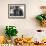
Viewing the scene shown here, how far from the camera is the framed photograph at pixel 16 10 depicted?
3529 mm

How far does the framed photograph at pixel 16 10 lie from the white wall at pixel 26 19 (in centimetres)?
6

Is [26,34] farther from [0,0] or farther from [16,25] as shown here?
[0,0]

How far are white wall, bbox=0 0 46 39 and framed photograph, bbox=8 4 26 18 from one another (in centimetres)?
6

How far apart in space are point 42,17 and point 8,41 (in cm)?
83

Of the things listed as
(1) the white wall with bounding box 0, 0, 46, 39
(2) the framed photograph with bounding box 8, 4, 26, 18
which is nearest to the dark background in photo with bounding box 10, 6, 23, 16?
(2) the framed photograph with bounding box 8, 4, 26, 18

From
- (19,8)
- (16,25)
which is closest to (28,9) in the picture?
(19,8)

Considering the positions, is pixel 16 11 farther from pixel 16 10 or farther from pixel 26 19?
pixel 26 19

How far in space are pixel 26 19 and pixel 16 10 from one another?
0.91 feet

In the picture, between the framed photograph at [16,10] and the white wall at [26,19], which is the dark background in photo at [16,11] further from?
the white wall at [26,19]

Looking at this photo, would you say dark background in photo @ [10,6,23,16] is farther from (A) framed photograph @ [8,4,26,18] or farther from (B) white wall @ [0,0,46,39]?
(B) white wall @ [0,0,46,39]

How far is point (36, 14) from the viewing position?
11.6 feet

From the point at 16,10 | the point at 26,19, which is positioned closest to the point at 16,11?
the point at 16,10

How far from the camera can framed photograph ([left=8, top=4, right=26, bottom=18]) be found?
3529 mm

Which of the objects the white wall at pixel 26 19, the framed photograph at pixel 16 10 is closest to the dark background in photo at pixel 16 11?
the framed photograph at pixel 16 10
